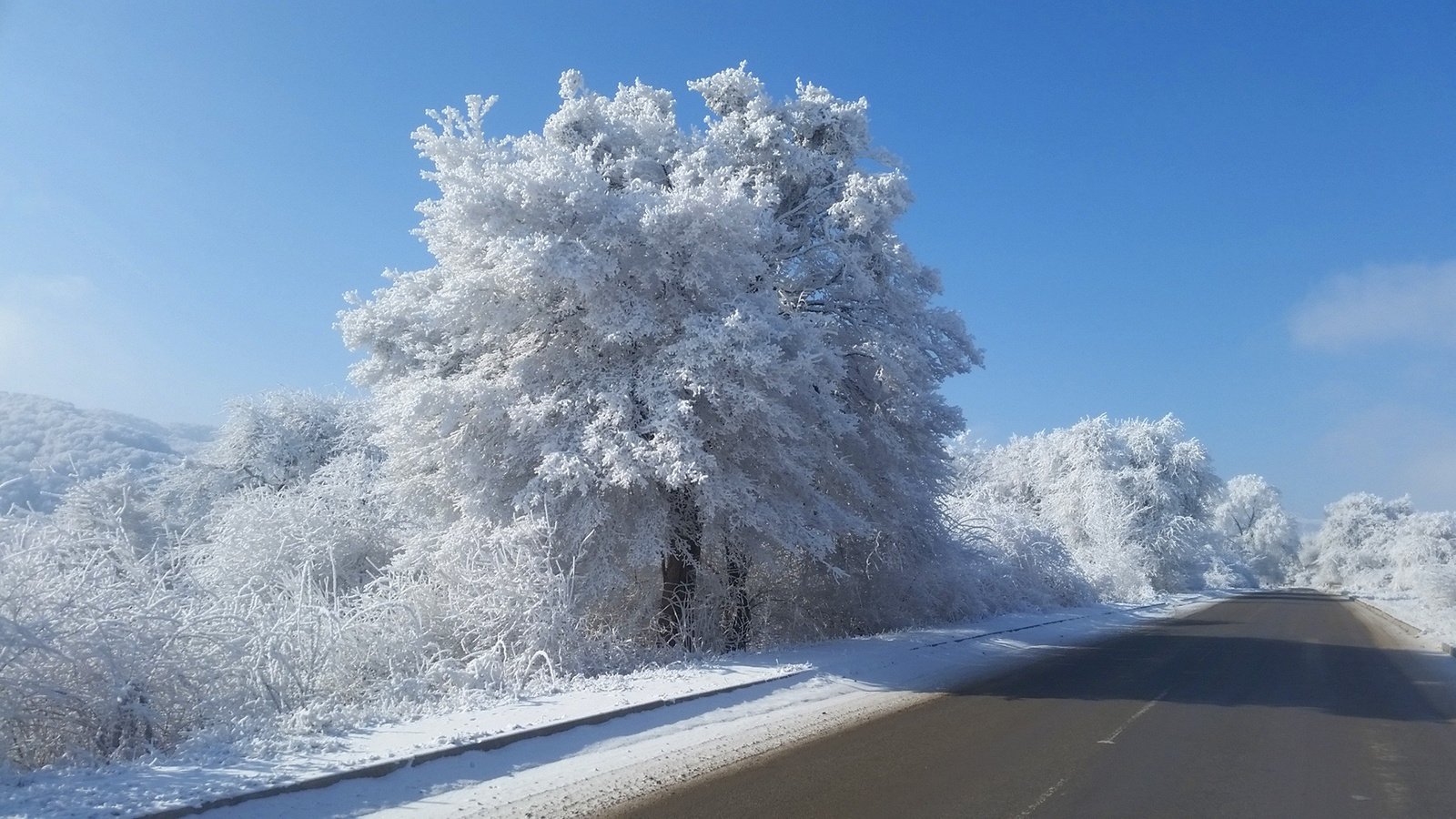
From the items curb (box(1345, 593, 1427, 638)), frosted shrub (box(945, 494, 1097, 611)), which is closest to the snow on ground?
curb (box(1345, 593, 1427, 638))

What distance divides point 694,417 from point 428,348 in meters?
5.67

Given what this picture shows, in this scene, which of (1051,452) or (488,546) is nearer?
(488,546)

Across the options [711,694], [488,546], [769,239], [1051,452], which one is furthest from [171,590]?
[1051,452]

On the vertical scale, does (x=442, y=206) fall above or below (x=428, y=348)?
above

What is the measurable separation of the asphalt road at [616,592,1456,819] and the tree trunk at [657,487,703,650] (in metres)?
4.96

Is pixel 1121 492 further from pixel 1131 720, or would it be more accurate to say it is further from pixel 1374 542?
pixel 1374 542

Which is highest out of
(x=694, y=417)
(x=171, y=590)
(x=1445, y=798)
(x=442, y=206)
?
(x=442, y=206)

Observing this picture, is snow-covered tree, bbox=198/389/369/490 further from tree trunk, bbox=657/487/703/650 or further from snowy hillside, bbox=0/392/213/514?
tree trunk, bbox=657/487/703/650

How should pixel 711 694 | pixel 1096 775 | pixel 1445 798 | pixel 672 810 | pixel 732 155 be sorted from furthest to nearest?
pixel 732 155, pixel 711 694, pixel 1096 775, pixel 1445 798, pixel 672 810

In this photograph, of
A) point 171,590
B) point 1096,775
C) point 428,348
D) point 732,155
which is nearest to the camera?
point 1096,775

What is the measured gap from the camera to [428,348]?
52.8 ft

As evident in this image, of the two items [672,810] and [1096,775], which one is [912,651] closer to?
[1096,775]

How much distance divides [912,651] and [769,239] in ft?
26.5

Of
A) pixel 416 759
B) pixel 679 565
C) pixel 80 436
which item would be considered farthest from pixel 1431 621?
pixel 80 436
